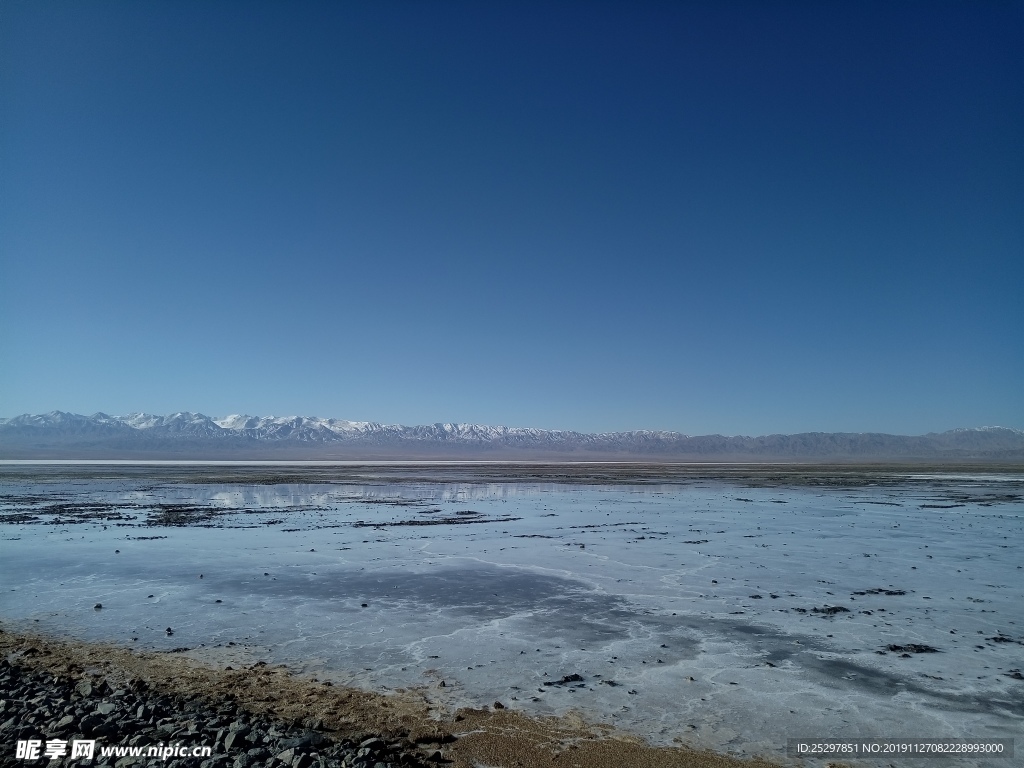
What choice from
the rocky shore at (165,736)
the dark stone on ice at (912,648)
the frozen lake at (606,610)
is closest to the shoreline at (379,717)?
the rocky shore at (165,736)

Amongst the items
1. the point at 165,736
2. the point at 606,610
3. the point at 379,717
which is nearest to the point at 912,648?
the point at 606,610

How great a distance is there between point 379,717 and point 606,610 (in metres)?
5.74

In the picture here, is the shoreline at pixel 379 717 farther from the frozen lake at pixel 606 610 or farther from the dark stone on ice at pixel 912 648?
the dark stone on ice at pixel 912 648

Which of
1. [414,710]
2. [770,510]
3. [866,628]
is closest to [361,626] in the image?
[414,710]

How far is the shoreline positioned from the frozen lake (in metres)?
0.32

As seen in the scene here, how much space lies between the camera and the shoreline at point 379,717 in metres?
5.74

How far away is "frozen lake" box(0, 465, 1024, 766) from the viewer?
709 cm

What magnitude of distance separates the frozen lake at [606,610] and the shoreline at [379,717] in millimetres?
317

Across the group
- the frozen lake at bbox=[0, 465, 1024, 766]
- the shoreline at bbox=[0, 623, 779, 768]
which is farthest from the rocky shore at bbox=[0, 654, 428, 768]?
the frozen lake at bbox=[0, 465, 1024, 766]

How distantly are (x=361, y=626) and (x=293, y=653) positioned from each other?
5.17ft

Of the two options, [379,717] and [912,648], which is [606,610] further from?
[379,717]

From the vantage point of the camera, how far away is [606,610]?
11.2 metres

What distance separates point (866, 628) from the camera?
9.93 m

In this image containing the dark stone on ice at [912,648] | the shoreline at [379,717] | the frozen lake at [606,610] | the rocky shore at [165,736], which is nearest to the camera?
the rocky shore at [165,736]
